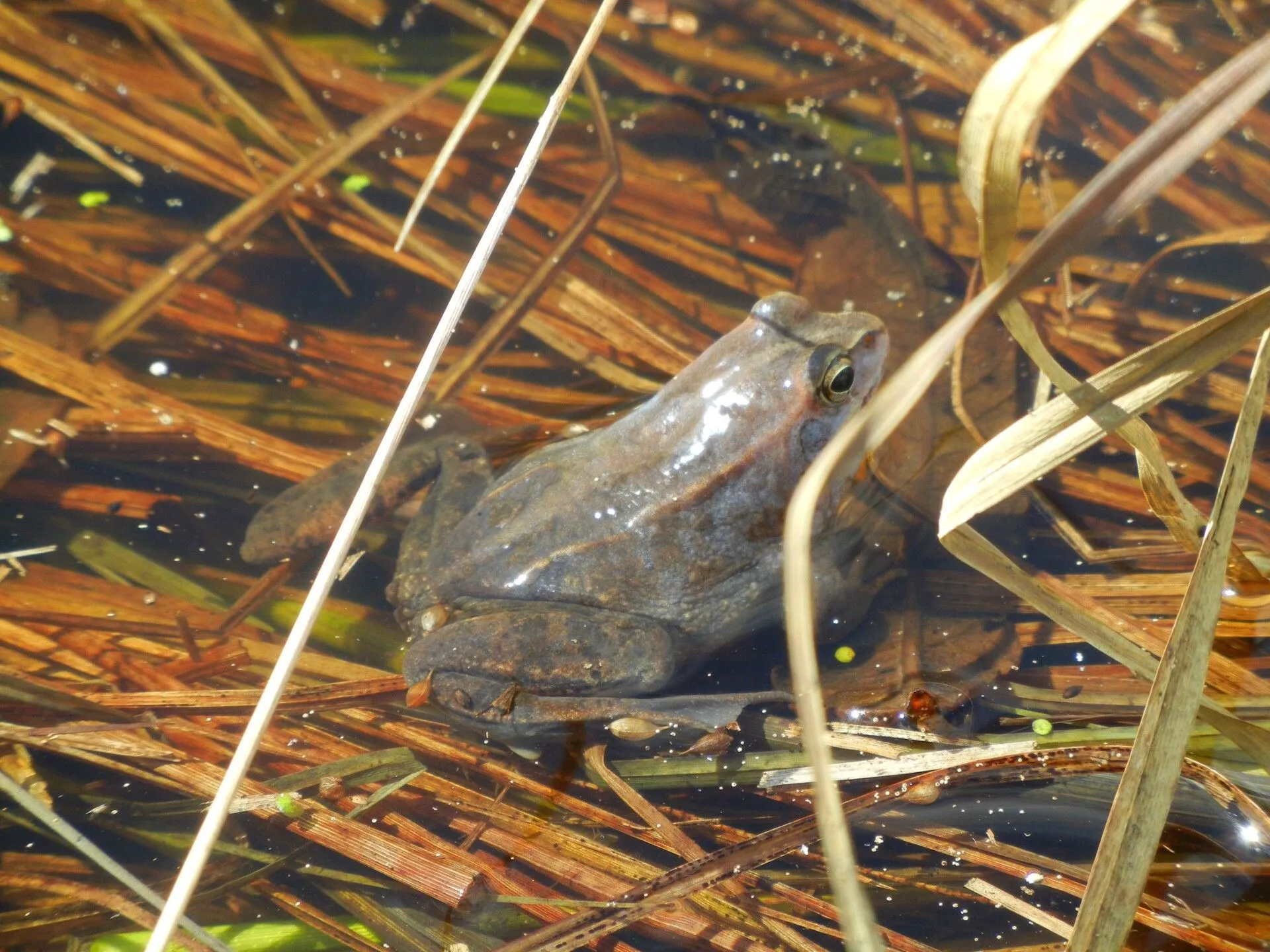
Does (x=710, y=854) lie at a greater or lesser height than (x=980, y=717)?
lesser

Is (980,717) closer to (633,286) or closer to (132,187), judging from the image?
(633,286)

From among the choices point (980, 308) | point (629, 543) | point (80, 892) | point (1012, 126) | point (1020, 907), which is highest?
point (1012, 126)

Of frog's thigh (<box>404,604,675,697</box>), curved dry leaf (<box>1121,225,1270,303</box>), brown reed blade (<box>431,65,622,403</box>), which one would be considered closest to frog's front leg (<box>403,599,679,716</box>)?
frog's thigh (<box>404,604,675,697</box>)

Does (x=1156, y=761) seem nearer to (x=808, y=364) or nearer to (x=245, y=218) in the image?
(x=808, y=364)

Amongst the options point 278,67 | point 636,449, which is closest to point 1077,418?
point 636,449

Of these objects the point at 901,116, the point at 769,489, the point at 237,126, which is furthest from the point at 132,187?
the point at 901,116

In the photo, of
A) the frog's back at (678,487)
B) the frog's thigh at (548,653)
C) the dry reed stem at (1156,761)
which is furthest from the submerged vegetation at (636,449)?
the frog's back at (678,487)

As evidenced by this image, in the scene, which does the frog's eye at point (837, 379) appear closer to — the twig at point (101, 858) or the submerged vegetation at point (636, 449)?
the submerged vegetation at point (636, 449)
